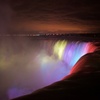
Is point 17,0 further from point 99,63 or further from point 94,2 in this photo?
point 99,63

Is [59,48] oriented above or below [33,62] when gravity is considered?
above

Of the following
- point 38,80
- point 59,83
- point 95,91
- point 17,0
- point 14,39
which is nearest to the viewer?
point 95,91

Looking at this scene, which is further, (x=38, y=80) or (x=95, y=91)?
(x=38, y=80)

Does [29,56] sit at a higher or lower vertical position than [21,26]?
lower

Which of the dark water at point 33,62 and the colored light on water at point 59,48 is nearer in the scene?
the dark water at point 33,62

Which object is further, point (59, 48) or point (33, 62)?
point (33, 62)

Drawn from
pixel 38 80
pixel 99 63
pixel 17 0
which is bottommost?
pixel 99 63

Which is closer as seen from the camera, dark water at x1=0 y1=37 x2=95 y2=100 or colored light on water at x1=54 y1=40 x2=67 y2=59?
dark water at x1=0 y1=37 x2=95 y2=100

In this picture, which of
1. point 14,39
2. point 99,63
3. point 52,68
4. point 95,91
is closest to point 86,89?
point 95,91

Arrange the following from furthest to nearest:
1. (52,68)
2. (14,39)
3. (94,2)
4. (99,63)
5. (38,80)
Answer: (94,2)
(14,39)
(52,68)
(38,80)
(99,63)
